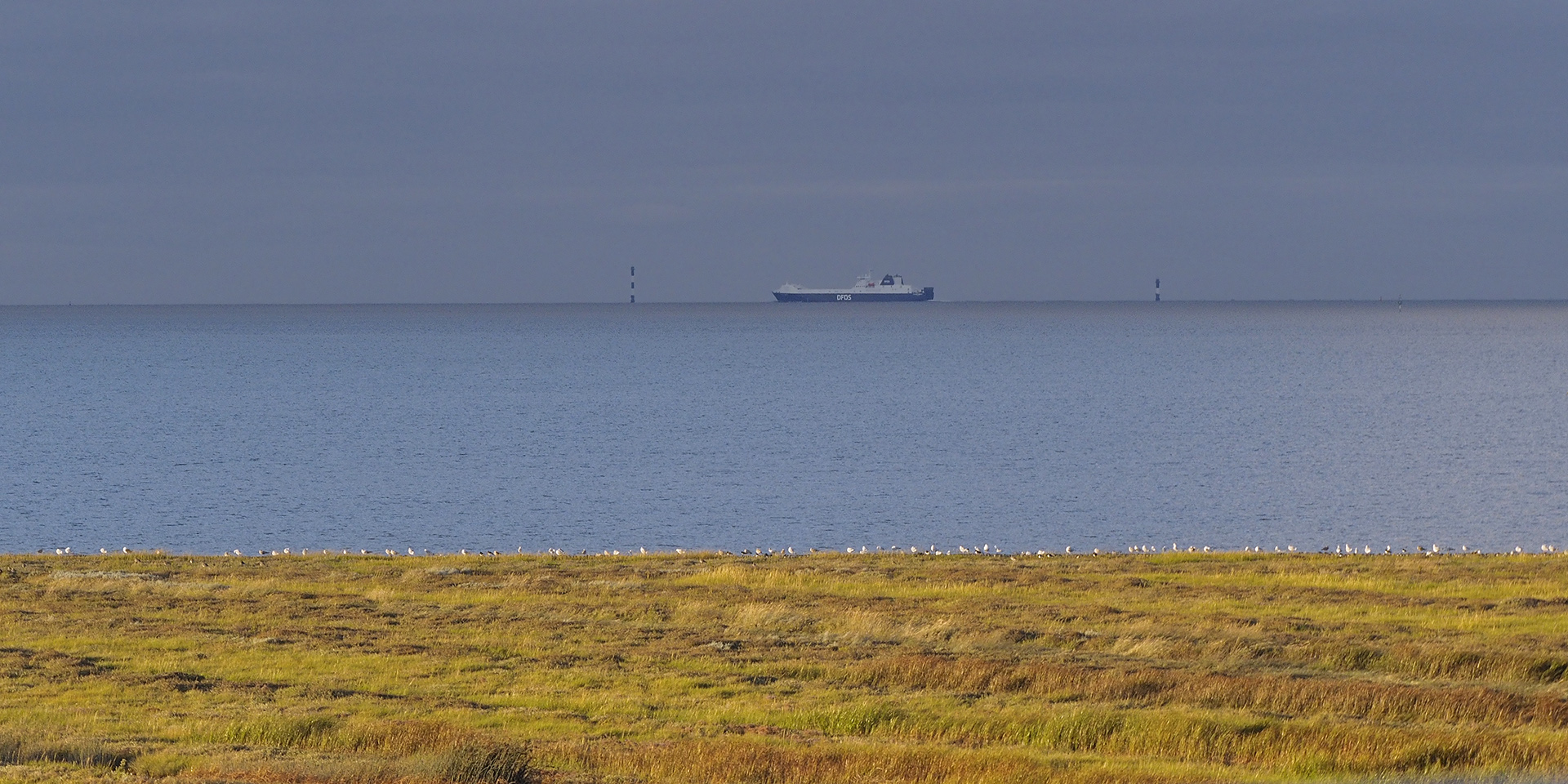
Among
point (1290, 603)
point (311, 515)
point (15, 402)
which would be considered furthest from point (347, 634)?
point (15, 402)

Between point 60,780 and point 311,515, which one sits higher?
point 60,780

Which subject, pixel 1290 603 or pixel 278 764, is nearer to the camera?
pixel 278 764

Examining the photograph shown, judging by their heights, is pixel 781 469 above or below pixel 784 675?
below

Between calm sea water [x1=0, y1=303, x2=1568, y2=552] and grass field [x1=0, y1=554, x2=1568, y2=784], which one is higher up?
grass field [x1=0, y1=554, x2=1568, y2=784]

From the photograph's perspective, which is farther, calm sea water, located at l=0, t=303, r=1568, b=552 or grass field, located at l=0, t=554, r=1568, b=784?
calm sea water, located at l=0, t=303, r=1568, b=552

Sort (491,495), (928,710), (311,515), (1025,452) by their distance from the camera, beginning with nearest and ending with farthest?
(928,710) < (311,515) < (491,495) < (1025,452)

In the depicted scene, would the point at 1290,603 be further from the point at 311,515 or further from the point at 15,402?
the point at 15,402

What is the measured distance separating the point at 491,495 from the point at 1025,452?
37.2m

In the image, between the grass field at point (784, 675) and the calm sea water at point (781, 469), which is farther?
the calm sea water at point (781, 469)

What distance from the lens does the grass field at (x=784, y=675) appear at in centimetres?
2092

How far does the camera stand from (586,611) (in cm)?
3584

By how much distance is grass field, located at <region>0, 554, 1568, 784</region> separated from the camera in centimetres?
2092

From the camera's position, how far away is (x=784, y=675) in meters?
28.1

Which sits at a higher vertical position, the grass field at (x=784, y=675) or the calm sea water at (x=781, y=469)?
the grass field at (x=784, y=675)
